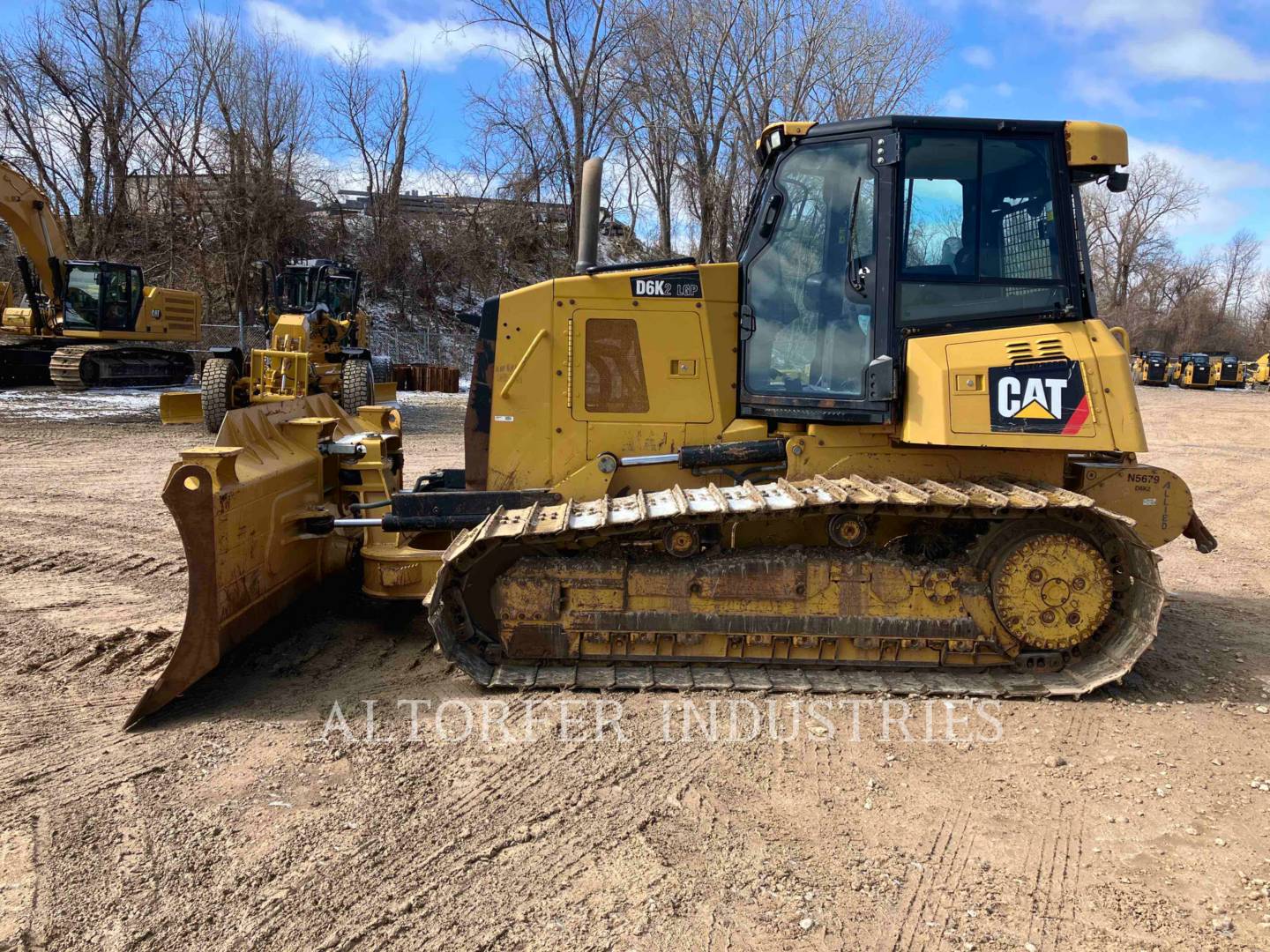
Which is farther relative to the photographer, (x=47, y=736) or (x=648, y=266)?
(x=648, y=266)

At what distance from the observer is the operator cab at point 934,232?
439 cm

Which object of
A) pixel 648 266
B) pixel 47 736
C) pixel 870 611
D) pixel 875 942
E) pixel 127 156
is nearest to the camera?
pixel 875 942

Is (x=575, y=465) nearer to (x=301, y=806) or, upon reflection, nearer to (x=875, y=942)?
(x=301, y=806)

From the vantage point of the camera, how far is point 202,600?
13.4 feet

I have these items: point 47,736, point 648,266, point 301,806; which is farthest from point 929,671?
point 47,736

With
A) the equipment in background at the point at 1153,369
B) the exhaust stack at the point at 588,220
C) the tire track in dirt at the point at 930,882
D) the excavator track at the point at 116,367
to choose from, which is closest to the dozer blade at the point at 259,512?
the exhaust stack at the point at 588,220

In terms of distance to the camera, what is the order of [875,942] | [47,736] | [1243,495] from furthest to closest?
1. [1243,495]
2. [47,736]
3. [875,942]

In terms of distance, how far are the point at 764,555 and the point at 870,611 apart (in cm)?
61

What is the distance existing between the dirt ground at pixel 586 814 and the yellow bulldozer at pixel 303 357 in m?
7.27

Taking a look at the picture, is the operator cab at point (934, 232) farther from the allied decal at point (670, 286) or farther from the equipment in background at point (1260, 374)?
the equipment in background at point (1260, 374)

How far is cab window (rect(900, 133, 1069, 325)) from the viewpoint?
4418 mm
